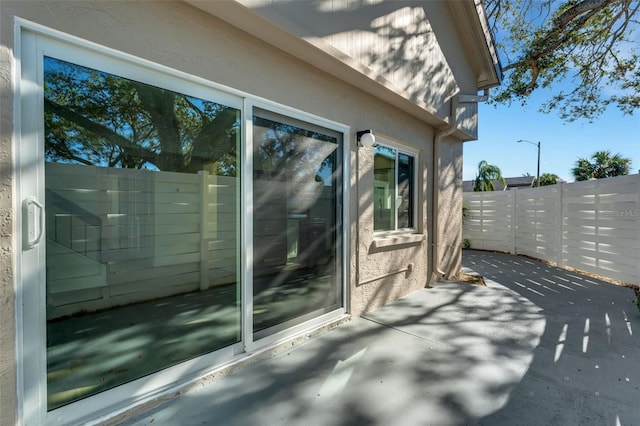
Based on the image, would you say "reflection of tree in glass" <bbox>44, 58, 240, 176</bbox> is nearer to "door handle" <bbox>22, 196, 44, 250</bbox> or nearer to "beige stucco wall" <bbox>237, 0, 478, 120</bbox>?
"door handle" <bbox>22, 196, 44, 250</bbox>

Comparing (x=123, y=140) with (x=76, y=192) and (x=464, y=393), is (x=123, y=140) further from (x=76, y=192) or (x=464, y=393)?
(x=464, y=393)

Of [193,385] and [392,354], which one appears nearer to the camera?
[193,385]

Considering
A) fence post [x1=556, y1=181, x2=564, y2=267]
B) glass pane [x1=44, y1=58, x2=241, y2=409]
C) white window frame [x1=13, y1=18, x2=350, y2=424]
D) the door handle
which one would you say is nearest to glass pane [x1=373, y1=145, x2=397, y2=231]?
glass pane [x1=44, y1=58, x2=241, y2=409]

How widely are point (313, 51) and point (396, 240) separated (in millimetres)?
3116

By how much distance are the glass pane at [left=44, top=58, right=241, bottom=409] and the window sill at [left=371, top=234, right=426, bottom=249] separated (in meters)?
2.46

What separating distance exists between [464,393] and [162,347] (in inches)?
101

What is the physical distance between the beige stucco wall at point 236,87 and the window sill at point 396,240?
7 centimetres

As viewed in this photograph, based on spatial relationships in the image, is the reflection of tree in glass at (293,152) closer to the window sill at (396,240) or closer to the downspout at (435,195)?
the window sill at (396,240)

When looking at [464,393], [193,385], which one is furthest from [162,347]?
[464,393]

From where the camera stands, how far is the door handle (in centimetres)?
182

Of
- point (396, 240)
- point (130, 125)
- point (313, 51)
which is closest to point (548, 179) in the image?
point (396, 240)

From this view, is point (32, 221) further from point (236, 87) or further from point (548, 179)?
point (548, 179)

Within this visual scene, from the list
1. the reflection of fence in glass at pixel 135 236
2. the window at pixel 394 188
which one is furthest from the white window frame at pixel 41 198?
the window at pixel 394 188

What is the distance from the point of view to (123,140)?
2248 mm
